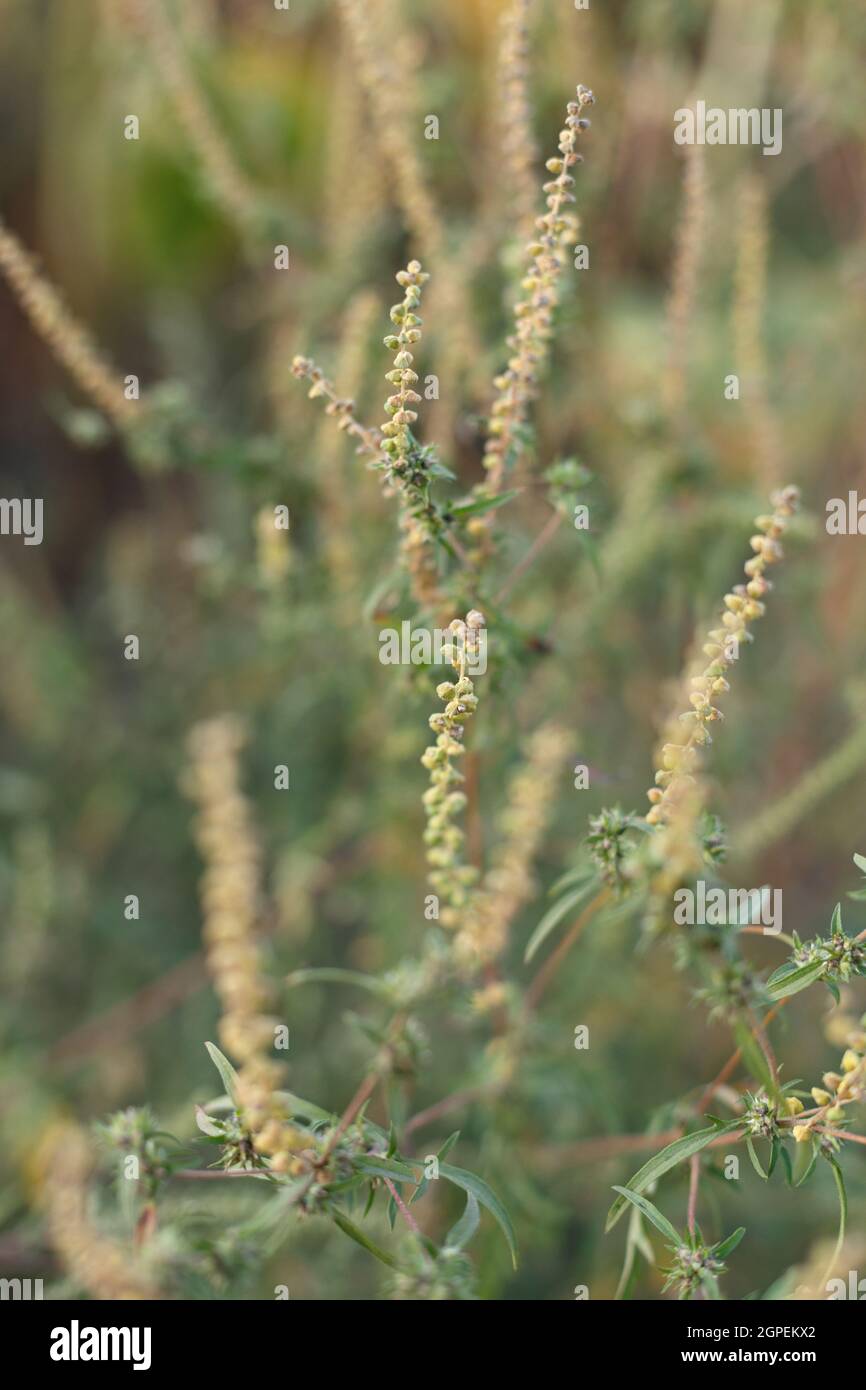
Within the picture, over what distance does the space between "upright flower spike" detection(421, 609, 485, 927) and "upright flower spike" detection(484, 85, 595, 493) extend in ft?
0.55

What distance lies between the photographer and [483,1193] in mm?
835

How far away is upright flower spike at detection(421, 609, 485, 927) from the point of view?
777 millimetres

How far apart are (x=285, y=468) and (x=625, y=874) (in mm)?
748

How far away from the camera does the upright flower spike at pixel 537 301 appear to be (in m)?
0.84

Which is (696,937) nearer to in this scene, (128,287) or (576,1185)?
(576,1185)

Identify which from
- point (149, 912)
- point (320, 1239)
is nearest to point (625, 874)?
point (320, 1239)

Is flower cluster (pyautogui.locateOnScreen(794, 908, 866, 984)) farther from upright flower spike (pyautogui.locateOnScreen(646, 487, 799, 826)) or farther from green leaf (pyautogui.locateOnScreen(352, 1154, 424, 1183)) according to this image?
green leaf (pyautogui.locateOnScreen(352, 1154, 424, 1183))

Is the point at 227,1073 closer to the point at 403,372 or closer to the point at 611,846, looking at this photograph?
the point at 611,846

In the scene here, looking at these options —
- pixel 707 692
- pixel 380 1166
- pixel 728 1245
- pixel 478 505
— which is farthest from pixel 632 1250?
pixel 478 505

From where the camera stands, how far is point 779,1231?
5.19ft

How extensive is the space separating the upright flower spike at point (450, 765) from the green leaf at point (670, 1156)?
9.3 inches

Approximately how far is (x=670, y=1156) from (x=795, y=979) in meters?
0.16

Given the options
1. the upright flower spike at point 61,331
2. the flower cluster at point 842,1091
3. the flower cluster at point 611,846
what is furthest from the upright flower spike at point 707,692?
the upright flower spike at point 61,331

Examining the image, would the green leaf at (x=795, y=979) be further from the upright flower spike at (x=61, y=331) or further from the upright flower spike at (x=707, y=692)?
the upright flower spike at (x=61, y=331)
